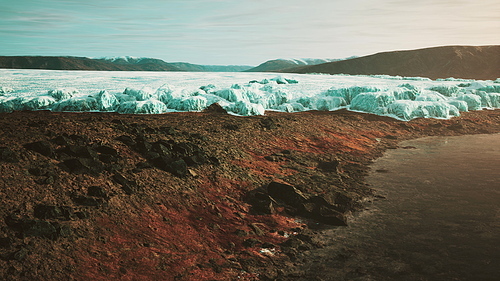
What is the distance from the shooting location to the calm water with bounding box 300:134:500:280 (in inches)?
385

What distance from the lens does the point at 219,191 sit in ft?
45.4

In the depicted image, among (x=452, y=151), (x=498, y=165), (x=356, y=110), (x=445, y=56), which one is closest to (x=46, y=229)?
(x=498, y=165)

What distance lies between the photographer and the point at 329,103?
122ft

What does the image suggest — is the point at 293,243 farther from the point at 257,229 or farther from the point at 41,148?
the point at 41,148

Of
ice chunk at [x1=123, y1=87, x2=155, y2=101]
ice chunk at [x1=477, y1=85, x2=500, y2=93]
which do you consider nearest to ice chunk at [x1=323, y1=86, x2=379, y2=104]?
ice chunk at [x1=123, y1=87, x2=155, y2=101]

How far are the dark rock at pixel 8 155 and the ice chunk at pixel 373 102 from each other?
101ft

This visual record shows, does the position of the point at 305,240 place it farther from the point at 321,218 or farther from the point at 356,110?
the point at 356,110

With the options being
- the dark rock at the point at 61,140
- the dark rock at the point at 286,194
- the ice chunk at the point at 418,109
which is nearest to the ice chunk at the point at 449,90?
the ice chunk at the point at 418,109

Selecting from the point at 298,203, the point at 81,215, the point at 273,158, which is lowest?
the point at 298,203

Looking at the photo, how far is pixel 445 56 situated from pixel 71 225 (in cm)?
14716

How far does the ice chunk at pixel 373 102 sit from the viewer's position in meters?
35.5

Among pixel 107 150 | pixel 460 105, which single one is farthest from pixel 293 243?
pixel 460 105

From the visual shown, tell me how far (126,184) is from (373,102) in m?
29.1

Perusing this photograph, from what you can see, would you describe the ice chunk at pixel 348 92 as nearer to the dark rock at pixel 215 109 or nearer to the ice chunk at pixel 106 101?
the dark rock at pixel 215 109
